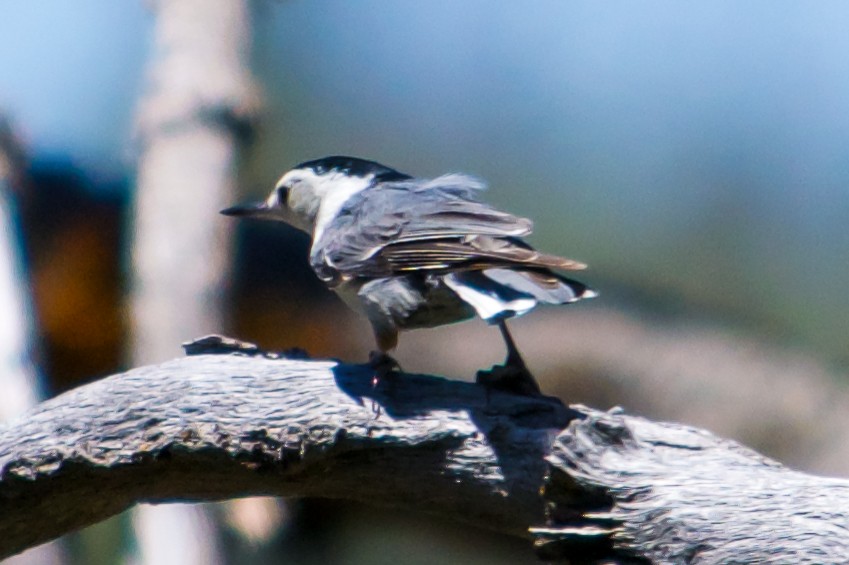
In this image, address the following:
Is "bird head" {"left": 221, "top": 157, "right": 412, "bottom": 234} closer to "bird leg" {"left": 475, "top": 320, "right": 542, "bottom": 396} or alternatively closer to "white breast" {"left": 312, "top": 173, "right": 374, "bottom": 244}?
"white breast" {"left": 312, "top": 173, "right": 374, "bottom": 244}

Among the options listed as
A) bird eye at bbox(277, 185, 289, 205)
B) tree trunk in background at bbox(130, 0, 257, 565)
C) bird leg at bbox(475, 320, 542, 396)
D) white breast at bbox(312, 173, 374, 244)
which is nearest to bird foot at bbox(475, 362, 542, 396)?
bird leg at bbox(475, 320, 542, 396)

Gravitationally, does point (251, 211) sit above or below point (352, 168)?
below

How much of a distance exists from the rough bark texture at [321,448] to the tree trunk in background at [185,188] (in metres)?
1.36

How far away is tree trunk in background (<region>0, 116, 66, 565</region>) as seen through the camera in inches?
134

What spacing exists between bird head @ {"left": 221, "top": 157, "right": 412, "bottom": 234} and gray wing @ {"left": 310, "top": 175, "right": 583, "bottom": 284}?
0.14 meters

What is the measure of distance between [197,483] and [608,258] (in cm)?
209

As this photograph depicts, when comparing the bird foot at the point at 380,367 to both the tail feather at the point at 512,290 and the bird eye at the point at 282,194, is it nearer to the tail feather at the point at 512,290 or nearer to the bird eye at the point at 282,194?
the tail feather at the point at 512,290

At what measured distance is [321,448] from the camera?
1.87 m

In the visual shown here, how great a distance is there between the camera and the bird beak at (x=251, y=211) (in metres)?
2.73

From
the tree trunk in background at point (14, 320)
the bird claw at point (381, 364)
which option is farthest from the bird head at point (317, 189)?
the tree trunk in background at point (14, 320)

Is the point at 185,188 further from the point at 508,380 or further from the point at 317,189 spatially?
the point at 508,380

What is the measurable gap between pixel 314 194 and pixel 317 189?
18 mm

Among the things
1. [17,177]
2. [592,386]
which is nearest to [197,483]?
[592,386]

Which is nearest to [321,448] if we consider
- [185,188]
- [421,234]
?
[421,234]
